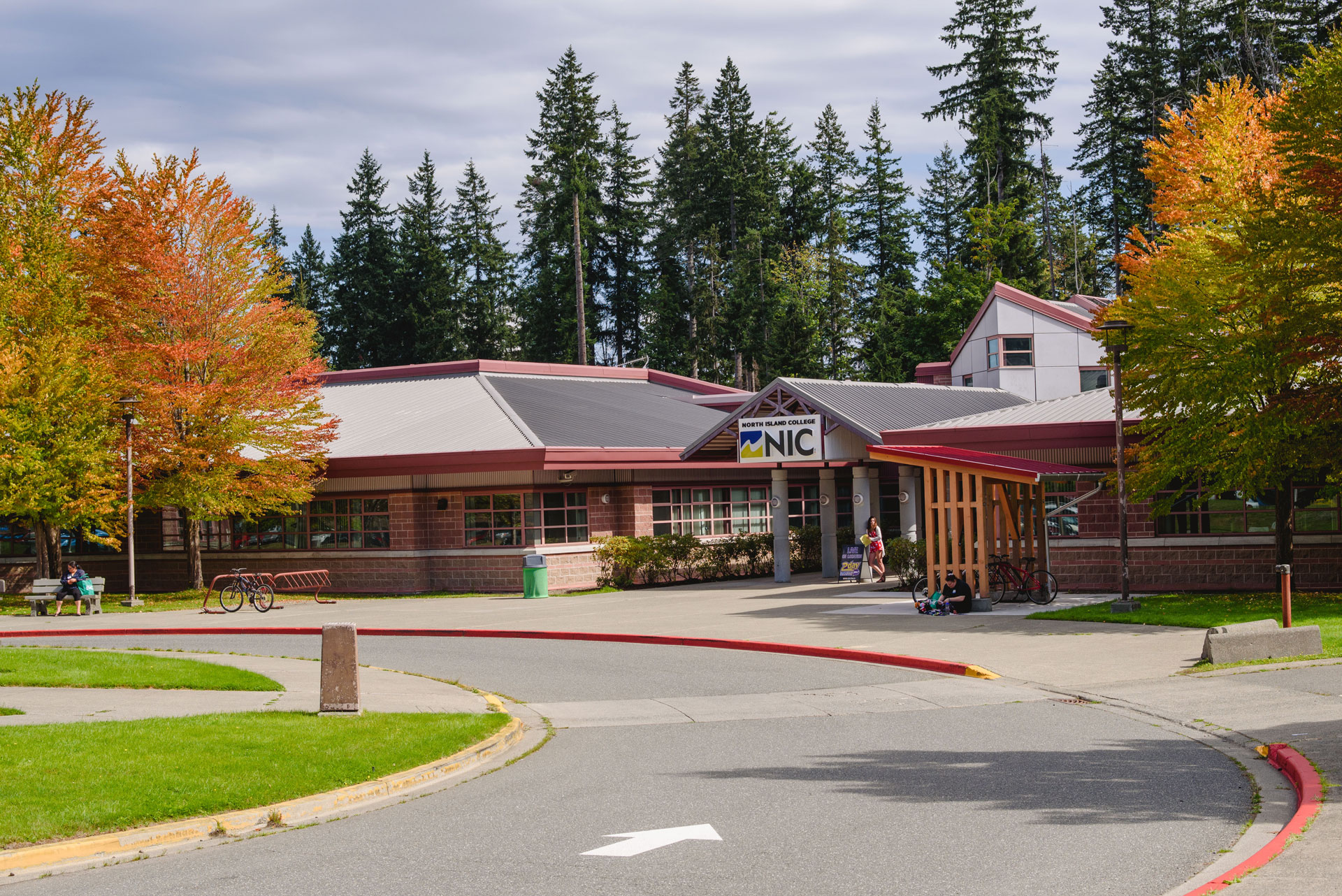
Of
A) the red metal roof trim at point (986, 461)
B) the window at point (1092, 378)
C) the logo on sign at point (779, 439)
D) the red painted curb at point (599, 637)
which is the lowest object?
the red painted curb at point (599, 637)

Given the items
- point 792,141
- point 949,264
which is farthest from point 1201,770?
point 792,141

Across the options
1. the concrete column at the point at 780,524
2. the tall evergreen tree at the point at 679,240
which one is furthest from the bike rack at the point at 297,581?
the tall evergreen tree at the point at 679,240

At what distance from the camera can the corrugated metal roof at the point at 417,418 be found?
34094 mm

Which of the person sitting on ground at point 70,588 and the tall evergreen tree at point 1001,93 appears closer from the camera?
the person sitting on ground at point 70,588

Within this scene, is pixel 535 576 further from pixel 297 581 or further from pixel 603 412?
pixel 603 412

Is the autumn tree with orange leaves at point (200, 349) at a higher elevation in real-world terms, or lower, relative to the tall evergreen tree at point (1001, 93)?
lower

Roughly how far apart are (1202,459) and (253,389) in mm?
22859

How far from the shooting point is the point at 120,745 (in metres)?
11.1

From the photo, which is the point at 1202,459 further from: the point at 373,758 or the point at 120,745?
the point at 120,745

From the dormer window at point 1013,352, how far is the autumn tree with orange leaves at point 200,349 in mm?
27342

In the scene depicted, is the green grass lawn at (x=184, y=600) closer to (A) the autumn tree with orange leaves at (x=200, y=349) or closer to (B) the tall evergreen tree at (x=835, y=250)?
(A) the autumn tree with orange leaves at (x=200, y=349)

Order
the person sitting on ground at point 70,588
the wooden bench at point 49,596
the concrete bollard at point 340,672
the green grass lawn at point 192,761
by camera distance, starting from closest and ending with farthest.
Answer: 1. the green grass lawn at point 192,761
2. the concrete bollard at point 340,672
3. the wooden bench at point 49,596
4. the person sitting on ground at point 70,588

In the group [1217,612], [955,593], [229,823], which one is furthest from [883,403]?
[229,823]

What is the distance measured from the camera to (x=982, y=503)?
79.5 feet
